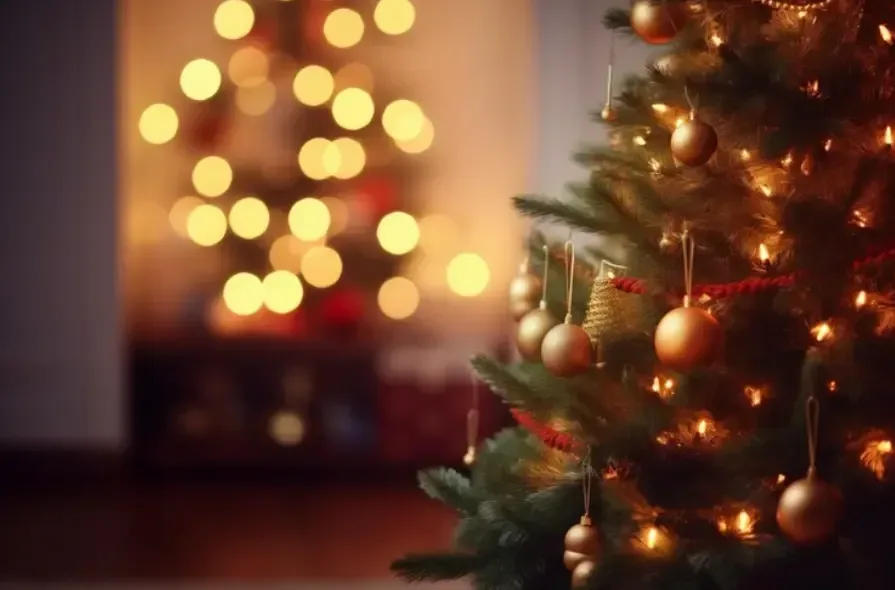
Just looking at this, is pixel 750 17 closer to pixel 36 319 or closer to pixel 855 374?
pixel 855 374

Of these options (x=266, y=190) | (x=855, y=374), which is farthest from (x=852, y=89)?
(x=266, y=190)

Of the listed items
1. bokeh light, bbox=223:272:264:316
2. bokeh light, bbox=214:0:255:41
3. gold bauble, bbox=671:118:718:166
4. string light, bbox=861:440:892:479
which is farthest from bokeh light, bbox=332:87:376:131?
string light, bbox=861:440:892:479

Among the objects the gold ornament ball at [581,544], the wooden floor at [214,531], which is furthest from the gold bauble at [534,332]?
the wooden floor at [214,531]

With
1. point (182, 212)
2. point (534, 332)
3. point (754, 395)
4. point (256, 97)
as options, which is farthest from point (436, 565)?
point (256, 97)

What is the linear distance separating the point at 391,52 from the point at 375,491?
1.65 meters

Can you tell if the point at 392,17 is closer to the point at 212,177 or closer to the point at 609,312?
the point at 212,177

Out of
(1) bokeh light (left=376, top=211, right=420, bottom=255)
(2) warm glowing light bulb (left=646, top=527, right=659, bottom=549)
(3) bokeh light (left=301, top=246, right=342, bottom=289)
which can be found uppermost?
(1) bokeh light (left=376, top=211, right=420, bottom=255)

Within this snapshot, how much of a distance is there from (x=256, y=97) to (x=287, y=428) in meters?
1.22

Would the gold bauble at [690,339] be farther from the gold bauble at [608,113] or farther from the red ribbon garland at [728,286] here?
the gold bauble at [608,113]

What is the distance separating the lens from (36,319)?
3.53 metres

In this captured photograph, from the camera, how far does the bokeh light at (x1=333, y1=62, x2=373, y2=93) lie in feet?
12.4

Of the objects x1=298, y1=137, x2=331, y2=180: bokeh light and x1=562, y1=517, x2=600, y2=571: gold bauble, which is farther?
x1=298, y1=137, x2=331, y2=180: bokeh light

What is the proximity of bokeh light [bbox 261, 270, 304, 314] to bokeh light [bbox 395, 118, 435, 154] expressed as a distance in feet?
2.05

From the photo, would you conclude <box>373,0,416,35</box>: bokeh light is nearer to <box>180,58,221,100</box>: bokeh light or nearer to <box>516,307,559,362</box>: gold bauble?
<box>180,58,221,100</box>: bokeh light
